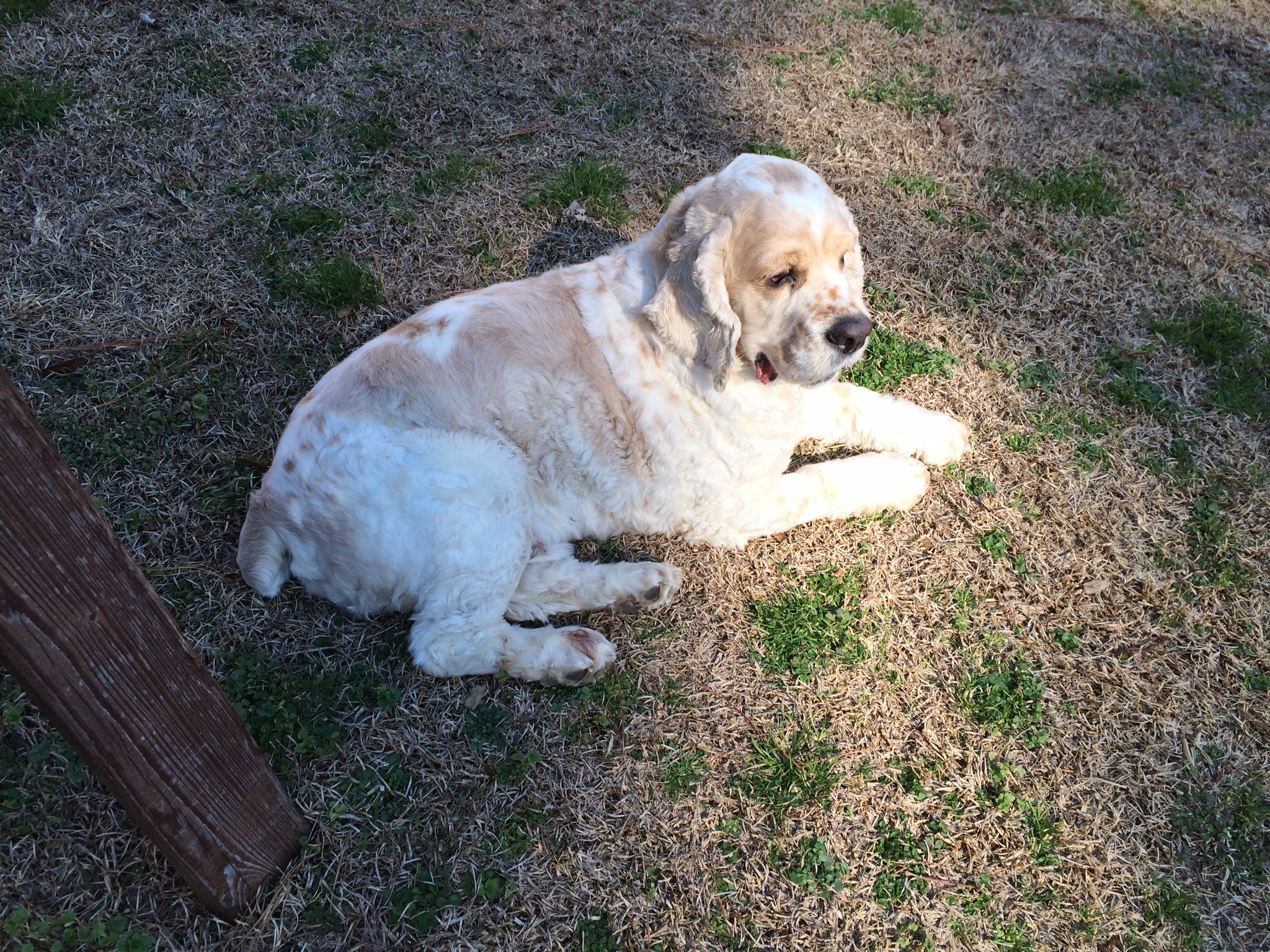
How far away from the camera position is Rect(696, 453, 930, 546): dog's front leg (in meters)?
3.45

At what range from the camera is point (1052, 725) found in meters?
3.05

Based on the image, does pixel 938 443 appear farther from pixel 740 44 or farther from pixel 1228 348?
pixel 740 44

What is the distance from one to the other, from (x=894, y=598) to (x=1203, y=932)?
1501mm

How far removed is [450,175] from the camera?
15.5ft

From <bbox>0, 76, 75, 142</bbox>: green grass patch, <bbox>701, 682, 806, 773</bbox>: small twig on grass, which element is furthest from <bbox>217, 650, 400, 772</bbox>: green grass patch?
<bbox>0, 76, 75, 142</bbox>: green grass patch

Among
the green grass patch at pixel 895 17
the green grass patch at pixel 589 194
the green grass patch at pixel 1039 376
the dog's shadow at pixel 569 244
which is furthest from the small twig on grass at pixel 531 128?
the green grass patch at pixel 1039 376

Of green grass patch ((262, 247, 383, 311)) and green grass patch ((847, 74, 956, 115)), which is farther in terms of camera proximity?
green grass patch ((847, 74, 956, 115))

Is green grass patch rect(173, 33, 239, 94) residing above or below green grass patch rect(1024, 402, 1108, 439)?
above

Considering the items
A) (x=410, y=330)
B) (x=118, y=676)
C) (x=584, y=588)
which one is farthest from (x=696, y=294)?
(x=118, y=676)

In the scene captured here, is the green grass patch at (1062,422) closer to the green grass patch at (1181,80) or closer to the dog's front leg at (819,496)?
the dog's front leg at (819,496)

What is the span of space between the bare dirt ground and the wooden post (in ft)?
1.55

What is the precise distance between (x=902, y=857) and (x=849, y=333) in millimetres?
1883

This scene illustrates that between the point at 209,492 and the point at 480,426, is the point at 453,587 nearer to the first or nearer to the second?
the point at 480,426

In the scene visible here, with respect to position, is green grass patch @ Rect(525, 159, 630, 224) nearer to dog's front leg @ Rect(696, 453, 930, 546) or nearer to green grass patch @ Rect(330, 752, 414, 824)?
dog's front leg @ Rect(696, 453, 930, 546)
